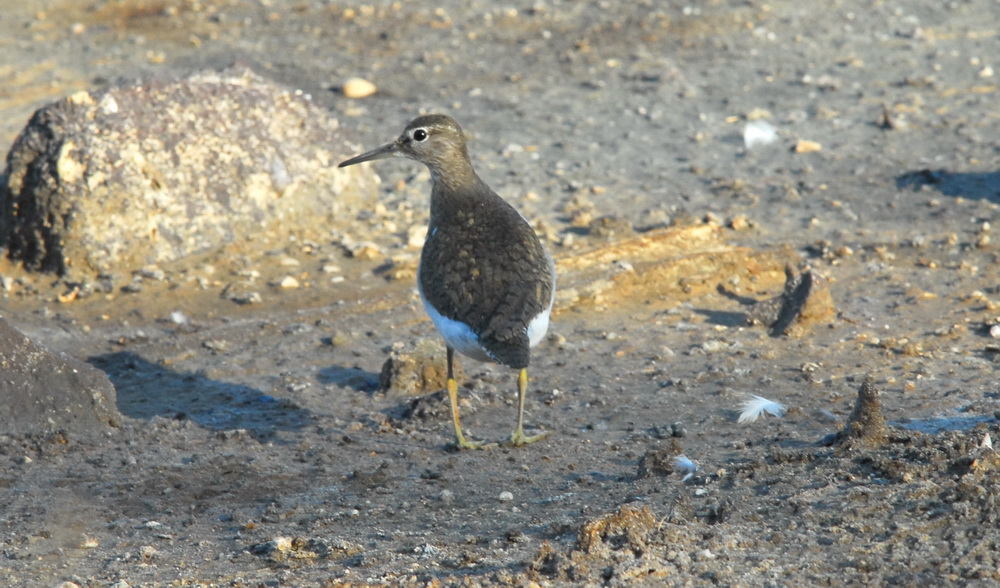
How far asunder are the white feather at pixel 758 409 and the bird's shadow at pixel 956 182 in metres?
3.59

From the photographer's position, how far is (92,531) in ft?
14.4

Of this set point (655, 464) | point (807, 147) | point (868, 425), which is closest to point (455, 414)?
point (655, 464)

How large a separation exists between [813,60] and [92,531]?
349 inches

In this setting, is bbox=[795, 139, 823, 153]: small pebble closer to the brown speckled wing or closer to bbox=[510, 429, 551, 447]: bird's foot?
the brown speckled wing

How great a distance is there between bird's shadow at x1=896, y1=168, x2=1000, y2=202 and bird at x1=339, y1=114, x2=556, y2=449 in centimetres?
400

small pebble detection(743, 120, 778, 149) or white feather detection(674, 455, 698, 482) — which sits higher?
white feather detection(674, 455, 698, 482)

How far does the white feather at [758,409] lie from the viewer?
540cm

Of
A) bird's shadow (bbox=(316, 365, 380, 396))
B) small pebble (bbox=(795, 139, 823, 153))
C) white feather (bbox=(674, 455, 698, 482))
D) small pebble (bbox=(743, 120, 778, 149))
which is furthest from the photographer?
small pebble (bbox=(743, 120, 778, 149))

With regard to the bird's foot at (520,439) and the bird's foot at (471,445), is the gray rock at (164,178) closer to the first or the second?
the bird's foot at (471,445)

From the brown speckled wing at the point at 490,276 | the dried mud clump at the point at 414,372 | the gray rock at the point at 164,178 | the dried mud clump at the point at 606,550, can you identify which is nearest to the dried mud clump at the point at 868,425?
the dried mud clump at the point at 606,550

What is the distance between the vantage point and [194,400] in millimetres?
6219

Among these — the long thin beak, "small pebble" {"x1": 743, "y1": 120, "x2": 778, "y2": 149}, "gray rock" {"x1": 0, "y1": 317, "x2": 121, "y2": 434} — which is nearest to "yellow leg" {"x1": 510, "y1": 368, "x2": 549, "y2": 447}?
the long thin beak

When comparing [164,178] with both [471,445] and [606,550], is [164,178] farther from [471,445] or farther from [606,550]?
[606,550]

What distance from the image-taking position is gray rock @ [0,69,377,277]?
772cm
